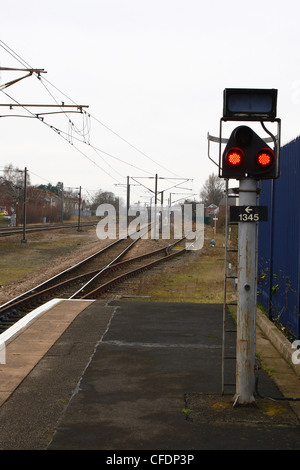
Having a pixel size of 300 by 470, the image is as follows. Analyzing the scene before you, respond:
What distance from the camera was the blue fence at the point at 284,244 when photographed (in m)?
7.83

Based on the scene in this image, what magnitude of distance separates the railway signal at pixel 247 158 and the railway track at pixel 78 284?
21.3 ft

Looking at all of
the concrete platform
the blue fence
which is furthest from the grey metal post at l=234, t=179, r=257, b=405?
the blue fence

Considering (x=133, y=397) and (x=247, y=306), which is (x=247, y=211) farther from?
(x=133, y=397)

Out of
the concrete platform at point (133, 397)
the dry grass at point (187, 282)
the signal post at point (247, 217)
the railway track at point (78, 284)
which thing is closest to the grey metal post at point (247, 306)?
the signal post at point (247, 217)

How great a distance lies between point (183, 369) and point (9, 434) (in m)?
2.52

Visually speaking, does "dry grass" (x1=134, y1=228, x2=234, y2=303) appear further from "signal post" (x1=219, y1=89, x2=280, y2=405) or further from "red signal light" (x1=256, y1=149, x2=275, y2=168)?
"red signal light" (x1=256, y1=149, x2=275, y2=168)

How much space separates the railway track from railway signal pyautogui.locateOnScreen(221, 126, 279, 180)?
6484 millimetres

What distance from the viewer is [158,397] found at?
5.49 metres

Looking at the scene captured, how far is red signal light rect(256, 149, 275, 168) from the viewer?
17.3 feet

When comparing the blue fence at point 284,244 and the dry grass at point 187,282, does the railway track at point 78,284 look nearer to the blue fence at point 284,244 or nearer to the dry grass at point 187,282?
the dry grass at point 187,282

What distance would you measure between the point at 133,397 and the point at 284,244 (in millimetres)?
4314

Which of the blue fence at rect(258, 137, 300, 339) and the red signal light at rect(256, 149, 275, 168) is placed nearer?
the red signal light at rect(256, 149, 275, 168)
